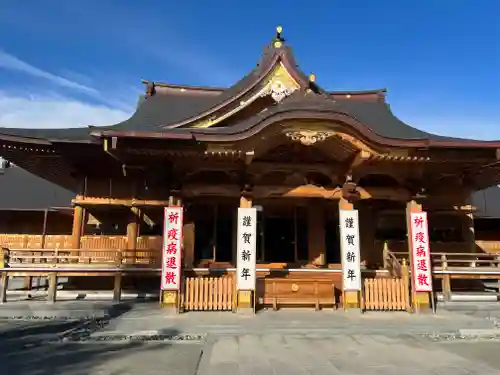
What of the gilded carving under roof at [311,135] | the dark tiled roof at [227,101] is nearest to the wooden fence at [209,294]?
the dark tiled roof at [227,101]

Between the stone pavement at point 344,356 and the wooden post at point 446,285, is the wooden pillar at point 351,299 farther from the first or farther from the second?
the wooden post at point 446,285

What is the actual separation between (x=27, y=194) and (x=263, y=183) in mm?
20241

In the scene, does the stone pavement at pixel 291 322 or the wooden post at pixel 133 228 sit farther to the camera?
the wooden post at pixel 133 228

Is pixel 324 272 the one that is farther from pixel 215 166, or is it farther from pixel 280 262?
pixel 215 166

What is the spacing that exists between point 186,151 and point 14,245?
15.9 metres

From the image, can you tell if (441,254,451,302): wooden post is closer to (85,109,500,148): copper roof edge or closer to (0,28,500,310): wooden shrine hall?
(0,28,500,310): wooden shrine hall

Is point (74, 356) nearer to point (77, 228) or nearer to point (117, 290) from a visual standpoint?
point (117, 290)

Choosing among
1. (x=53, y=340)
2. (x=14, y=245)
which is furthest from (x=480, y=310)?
(x=14, y=245)

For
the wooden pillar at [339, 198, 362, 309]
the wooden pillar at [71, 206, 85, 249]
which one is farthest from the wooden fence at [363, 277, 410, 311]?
the wooden pillar at [71, 206, 85, 249]

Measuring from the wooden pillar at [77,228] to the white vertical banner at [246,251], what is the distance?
257 inches

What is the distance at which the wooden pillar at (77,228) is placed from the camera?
1334 cm

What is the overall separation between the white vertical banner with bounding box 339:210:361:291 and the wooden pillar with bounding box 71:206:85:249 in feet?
29.7

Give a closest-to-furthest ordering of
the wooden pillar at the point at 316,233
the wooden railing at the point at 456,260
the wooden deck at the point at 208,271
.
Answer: the wooden deck at the point at 208,271, the wooden railing at the point at 456,260, the wooden pillar at the point at 316,233

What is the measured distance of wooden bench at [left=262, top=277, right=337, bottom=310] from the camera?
34.8 ft
